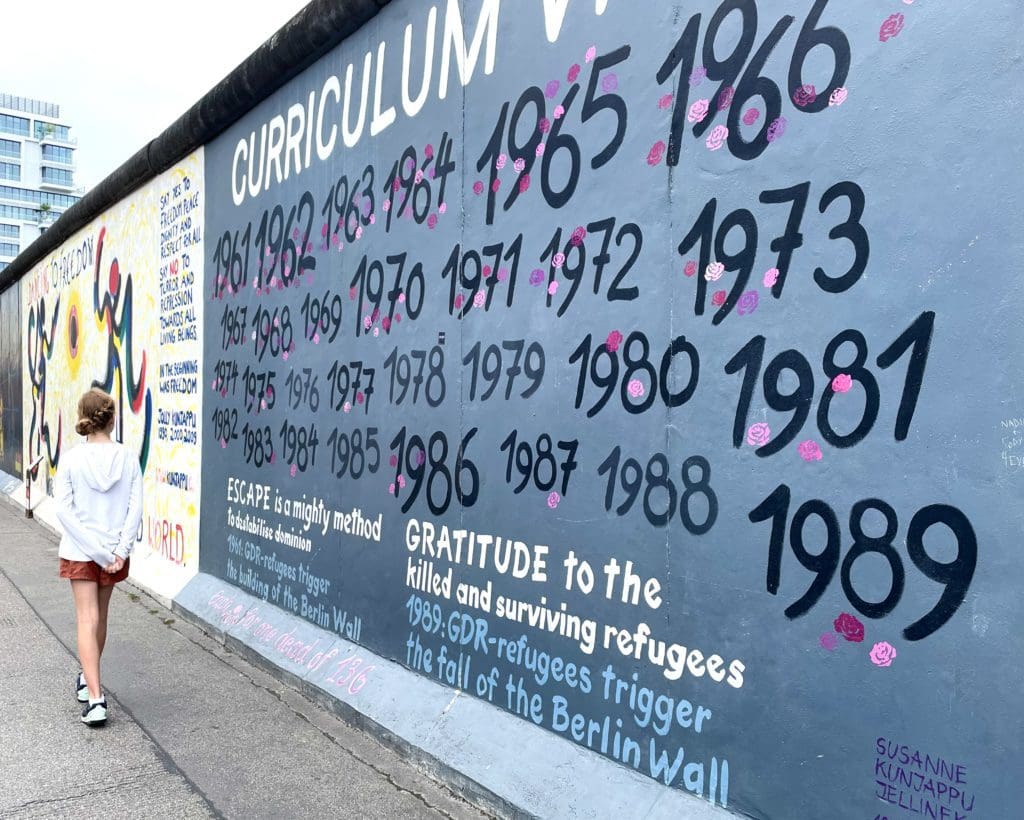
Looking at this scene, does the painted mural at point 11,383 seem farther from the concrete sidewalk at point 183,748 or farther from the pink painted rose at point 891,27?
the pink painted rose at point 891,27

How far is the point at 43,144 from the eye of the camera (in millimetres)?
118062

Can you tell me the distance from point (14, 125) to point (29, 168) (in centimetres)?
534

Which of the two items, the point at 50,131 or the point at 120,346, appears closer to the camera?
the point at 120,346

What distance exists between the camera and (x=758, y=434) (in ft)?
9.57

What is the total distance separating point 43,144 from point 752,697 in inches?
5305

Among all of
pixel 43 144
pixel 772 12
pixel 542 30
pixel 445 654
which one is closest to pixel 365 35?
pixel 542 30

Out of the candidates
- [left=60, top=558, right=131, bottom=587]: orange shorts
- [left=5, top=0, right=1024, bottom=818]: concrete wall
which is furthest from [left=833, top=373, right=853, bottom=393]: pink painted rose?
[left=60, top=558, right=131, bottom=587]: orange shorts

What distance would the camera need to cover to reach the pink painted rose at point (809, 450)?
8.95ft

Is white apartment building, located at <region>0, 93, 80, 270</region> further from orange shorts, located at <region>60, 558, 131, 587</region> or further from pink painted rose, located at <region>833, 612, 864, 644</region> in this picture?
pink painted rose, located at <region>833, 612, 864, 644</region>

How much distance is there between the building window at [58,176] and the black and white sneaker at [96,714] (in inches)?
5185

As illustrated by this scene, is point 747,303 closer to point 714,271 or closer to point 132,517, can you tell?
point 714,271

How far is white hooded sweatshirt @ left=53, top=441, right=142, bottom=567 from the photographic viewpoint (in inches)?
195

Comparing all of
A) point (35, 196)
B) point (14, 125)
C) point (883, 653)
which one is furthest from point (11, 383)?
point (14, 125)

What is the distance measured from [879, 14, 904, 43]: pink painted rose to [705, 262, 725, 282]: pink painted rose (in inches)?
→ 32.1
